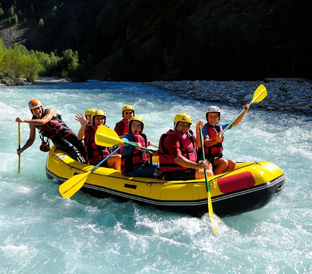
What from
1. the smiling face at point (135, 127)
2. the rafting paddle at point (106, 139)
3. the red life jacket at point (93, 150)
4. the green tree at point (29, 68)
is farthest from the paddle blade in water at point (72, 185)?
the green tree at point (29, 68)

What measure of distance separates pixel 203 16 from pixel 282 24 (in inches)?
641

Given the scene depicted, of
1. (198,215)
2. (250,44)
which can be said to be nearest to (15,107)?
(198,215)

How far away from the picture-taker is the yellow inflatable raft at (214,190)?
3.33m

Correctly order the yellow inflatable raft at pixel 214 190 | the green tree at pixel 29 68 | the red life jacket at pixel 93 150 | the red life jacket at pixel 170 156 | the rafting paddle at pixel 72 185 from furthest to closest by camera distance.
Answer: the green tree at pixel 29 68 < the red life jacket at pixel 93 150 < the rafting paddle at pixel 72 185 < the red life jacket at pixel 170 156 < the yellow inflatable raft at pixel 214 190

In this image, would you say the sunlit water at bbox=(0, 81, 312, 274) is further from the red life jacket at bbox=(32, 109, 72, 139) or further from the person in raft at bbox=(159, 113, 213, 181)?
the red life jacket at bbox=(32, 109, 72, 139)

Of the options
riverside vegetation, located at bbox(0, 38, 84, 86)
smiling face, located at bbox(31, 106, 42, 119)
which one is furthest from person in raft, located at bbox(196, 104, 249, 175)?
riverside vegetation, located at bbox(0, 38, 84, 86)

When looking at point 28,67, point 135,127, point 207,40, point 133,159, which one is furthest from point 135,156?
point 28,67

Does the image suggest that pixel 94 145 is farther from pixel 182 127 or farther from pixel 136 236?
pixel 136 236

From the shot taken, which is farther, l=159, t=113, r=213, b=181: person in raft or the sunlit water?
l=159, t=113, r=213, b=181: person in raft

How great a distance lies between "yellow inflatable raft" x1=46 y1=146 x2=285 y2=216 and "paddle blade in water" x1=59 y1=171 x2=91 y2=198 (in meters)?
0.30

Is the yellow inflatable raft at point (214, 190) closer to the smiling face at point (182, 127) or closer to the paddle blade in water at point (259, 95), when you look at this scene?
the smiling face at point (182, 127)

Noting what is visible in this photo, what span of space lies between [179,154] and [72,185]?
136 centimetres

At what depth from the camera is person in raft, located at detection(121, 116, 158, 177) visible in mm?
3918

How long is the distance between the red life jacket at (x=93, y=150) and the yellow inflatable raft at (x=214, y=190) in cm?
66
